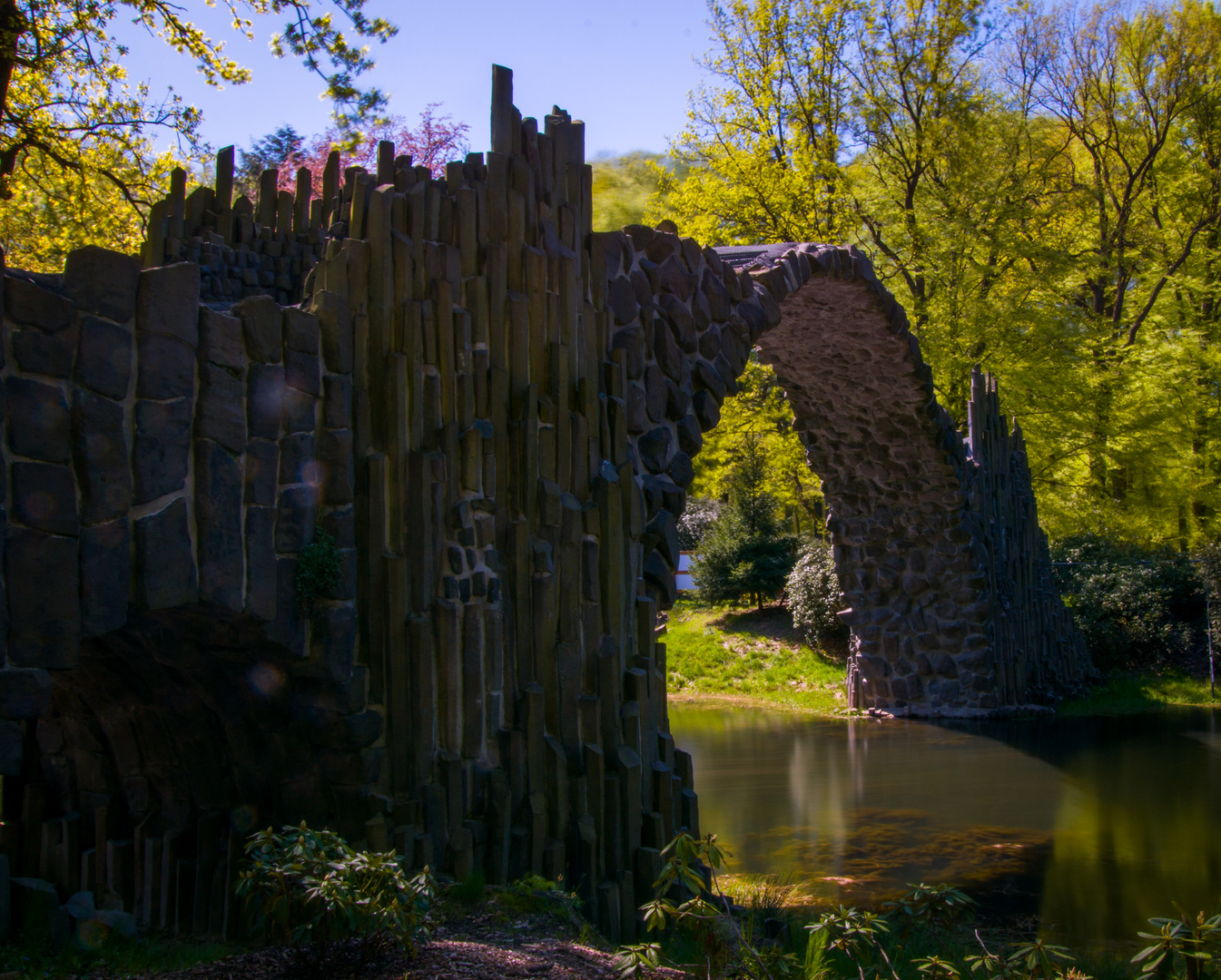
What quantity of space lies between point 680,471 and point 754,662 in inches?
400

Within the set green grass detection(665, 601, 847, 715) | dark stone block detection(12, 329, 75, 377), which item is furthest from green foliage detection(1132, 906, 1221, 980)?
green grass detection(665, 601, 847, 715)

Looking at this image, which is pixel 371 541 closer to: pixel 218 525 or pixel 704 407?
pixel 218 525

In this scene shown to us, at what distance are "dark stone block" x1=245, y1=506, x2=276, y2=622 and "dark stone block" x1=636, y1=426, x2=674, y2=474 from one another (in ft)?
9.36

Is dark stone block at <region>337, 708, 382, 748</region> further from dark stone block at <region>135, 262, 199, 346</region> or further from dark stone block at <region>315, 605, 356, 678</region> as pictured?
→ dark stone block at <region>135, 262, 199, 346</region>

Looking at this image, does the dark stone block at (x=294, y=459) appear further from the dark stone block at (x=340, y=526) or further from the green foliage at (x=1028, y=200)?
the green foliage at (x=1028, y=200)

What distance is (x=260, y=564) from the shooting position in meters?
3.98

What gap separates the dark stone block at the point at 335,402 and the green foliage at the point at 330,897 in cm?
162

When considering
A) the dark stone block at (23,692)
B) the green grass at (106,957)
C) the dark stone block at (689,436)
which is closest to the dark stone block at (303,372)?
the dark stone block at (23,692)

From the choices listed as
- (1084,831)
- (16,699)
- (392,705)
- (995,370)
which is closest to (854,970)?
(392,705)

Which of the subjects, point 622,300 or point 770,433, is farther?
point 770,433

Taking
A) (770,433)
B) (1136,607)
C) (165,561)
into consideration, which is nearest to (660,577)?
(165,561)

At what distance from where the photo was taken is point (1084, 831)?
751 centimetres

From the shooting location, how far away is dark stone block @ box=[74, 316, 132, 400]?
3.53 m

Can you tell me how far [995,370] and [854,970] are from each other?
42.7ft
